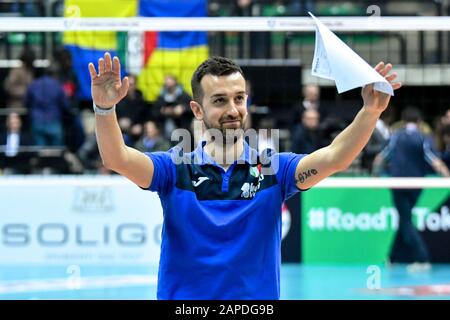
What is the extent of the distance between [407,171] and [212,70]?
30.6 feet

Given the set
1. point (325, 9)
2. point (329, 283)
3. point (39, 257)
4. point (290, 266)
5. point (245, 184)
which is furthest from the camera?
point (325, 9)

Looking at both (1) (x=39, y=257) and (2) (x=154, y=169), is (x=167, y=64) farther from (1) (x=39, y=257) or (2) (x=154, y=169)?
(2) (x=154, y=169)

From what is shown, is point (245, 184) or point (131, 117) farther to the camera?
point (131, 117)

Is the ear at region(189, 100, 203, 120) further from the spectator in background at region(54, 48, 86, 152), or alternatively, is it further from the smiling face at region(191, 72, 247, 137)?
the spectator in background at region(54, 48, 86, 152)

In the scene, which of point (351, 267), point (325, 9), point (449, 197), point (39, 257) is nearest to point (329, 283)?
point (351, 267)

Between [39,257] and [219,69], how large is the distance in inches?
348

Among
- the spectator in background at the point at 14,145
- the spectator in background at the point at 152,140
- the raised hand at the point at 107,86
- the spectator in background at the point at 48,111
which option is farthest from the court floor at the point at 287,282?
the raised hand at the point at 107,86

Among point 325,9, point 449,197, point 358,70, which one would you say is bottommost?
point 449,197

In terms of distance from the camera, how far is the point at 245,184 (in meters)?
4.24

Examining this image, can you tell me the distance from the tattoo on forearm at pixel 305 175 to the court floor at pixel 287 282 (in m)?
5.89

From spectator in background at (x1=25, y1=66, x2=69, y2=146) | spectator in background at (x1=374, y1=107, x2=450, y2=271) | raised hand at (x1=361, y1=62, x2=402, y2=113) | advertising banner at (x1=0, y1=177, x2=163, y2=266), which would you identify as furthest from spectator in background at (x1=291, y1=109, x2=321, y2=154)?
raised hand at (x1=361, y1=62, x2=402, y2=113)

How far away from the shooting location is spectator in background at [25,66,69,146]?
13461 mm

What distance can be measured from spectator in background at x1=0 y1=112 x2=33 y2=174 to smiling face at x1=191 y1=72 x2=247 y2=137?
9.17 meters

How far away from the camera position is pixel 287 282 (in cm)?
1182
